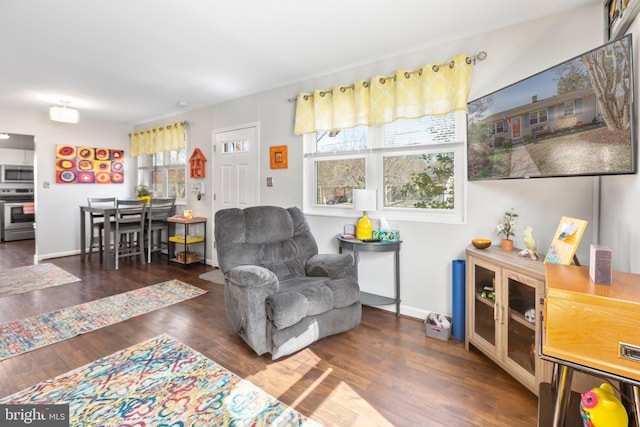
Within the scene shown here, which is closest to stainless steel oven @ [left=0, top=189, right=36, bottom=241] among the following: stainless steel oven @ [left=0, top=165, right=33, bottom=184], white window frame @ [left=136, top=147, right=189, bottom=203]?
stainless steel oven @ [left=0, top=165, right=33, bottom=184]

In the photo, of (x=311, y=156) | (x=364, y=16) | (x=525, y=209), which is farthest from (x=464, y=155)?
(x=311, y=156)

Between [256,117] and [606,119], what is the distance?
3.47 meters

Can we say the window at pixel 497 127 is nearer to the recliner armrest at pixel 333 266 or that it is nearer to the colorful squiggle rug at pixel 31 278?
the recliner armrest at pixel 333 266

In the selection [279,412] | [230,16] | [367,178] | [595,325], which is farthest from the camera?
[367,178]

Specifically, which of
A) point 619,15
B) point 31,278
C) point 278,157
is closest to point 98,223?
point 31,278

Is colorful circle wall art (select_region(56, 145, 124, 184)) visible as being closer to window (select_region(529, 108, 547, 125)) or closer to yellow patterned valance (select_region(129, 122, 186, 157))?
yellow patterned valance (select_region(129, 122, 186, 157))

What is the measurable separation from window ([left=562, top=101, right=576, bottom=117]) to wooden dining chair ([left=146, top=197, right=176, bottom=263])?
5.00 meters

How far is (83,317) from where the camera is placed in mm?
2816

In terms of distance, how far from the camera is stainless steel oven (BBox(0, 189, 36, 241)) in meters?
6.64

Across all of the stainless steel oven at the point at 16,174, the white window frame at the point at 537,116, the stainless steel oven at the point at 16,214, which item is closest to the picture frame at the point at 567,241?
the white window frame at the point at 537,116

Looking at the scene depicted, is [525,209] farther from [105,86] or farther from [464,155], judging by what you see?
[105,86]

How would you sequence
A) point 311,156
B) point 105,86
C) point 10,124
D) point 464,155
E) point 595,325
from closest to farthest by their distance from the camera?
1. point 595,325
2. point 464,155
3. point 311,156
4. point 105,86
5. point 10,124

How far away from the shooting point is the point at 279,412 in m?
1.62
